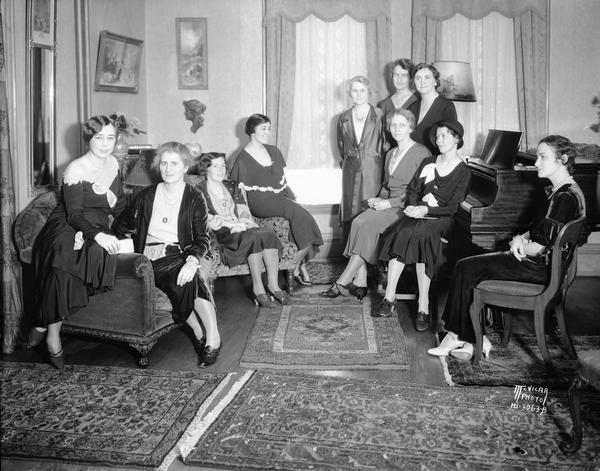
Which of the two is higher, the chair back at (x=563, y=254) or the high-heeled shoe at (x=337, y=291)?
the chair back at (x=563, y=254)

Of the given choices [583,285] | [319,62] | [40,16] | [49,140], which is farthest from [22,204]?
[583,285]

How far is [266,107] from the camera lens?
7211 millimetres

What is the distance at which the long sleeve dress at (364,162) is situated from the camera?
5969 millimetres

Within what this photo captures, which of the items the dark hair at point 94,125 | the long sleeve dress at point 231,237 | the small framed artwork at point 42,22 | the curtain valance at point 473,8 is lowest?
the long sleeve dress at point 231,237

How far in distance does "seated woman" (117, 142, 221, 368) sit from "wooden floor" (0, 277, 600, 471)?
0.16 m

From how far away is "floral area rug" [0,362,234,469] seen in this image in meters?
3.16

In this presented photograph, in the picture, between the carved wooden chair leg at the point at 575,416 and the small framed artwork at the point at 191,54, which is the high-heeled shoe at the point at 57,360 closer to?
the carved wooden chair leg at the point at 575,416

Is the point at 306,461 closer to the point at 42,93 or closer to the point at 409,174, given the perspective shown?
the point at 409,174

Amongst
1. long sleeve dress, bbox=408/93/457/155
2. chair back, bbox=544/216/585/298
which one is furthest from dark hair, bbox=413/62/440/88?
chair back, bbox=544/216/585/298

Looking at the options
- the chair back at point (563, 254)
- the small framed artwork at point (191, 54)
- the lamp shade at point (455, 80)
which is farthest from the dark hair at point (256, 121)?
the chair back at point (563, 254)

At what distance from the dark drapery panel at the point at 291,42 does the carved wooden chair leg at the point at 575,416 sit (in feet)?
14.5

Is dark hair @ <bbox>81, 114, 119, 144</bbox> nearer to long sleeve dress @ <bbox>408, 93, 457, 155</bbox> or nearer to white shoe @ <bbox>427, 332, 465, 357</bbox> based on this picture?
white shoe @ <bbox>427, 332, 465, 357</bbox>

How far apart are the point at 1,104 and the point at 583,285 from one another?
5082mm

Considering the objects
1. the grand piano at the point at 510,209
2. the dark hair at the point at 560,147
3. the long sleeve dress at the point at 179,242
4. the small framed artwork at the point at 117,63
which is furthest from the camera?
the small framed artwork at the point at 117,63
